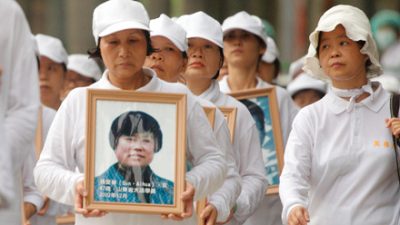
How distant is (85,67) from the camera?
17.7 m

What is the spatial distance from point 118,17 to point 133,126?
2.05 feet

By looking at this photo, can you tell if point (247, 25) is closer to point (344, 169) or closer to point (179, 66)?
point (179, 66)

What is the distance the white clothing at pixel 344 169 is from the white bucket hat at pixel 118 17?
1.25 m

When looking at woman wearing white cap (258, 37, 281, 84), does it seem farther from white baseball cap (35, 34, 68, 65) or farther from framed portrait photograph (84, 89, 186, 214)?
framed portrait photograph (84, 89, 186, 214)

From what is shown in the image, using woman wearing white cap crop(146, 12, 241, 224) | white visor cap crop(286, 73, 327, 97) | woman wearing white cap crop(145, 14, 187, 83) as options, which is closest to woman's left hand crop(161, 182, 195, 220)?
woman wearing white cap crop(146, 12, 241, 224)

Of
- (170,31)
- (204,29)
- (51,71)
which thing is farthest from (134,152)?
(51,71)

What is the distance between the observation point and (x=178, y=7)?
3130 centimetres

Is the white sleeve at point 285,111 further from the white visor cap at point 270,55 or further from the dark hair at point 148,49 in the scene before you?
the dark hair at point 148,49

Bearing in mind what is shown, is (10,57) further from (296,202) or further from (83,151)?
(296,202)

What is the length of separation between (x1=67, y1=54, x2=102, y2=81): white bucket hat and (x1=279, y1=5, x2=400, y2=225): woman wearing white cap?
20.5 ft

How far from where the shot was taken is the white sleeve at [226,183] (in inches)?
456

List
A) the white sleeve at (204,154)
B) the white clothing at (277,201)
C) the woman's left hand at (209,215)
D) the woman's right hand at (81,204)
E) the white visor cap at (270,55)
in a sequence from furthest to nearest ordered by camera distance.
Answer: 1. the white visor cap at (270,55)
2. the white clothing at (277,201)
3. the woman's left hand at (209,215)
4. the white sleeve at (204,154)
5. the woman's right hand at (81,204)

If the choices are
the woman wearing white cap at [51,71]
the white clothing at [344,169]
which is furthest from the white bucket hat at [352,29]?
the woman wearing white cap at [51,71]

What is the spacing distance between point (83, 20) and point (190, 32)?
21.3 meters
